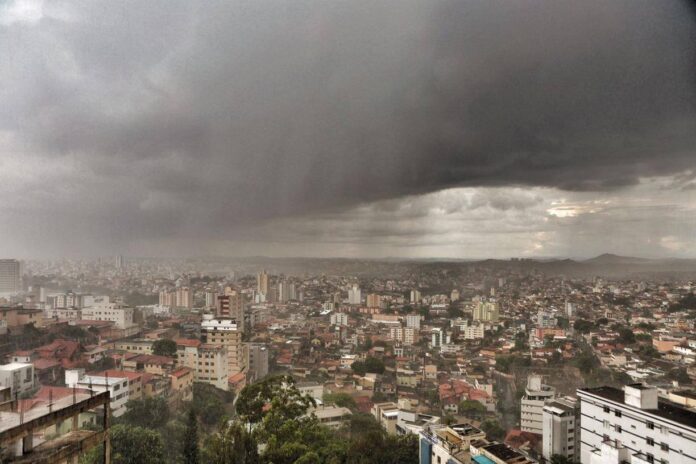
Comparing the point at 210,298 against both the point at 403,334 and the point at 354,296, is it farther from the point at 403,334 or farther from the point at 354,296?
the point at 403,334

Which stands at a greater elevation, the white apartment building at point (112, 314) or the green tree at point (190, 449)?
the white apartment building at point (112, 314)

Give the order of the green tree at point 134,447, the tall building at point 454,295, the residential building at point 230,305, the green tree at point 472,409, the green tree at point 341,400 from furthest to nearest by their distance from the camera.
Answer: the tall building at point 454,295 → the residential building at point 230,305 → the green tree at point 472,409 → the green tree at point 341,400 → the green tree at point 134,447

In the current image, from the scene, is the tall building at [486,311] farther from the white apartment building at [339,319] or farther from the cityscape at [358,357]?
the white apartment building at [339,319]

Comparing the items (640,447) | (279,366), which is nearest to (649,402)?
(640,447)

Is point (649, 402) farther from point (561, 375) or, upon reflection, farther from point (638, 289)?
point (638, 289)

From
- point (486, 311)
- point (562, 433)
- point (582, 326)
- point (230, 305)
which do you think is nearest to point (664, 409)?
→ point (562, 433)

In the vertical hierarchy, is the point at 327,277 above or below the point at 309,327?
above

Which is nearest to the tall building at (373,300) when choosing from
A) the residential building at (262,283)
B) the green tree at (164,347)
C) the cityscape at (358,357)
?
the cityscape at (358,357)
